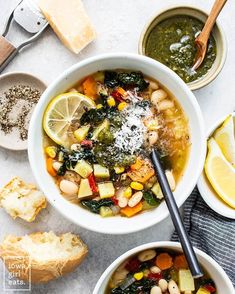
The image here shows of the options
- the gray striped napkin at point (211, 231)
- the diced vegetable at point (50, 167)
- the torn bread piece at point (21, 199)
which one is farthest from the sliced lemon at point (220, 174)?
the torn bread piece at point (21, 199)

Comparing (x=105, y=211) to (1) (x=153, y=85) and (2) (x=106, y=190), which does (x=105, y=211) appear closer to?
(2) (x=106, y=190)

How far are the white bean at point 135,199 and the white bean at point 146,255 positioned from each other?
323 mm

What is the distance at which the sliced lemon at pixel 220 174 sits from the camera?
286cm

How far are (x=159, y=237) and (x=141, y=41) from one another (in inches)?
39.8

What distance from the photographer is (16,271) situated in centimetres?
296

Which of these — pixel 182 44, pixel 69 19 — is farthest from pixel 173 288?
pixel 69 19

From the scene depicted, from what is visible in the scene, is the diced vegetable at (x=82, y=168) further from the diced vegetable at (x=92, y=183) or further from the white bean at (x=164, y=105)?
the white bean at (x=164, y=105)

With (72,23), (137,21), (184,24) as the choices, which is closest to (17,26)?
(72,23)

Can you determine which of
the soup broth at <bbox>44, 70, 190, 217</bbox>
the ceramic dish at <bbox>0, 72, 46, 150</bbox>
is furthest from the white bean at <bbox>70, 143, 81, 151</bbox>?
the ceramic dish at <bbox>0, 72, 46, 150</bbox>

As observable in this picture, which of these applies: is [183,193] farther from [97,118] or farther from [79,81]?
[79,81]

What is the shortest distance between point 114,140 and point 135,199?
280mm

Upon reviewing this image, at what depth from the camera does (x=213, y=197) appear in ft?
9.57

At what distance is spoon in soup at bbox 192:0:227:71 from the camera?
2.90 m

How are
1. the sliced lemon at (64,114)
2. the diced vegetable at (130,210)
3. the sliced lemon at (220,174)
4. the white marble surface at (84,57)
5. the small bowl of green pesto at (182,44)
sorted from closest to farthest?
the sliced lemon at (64,114) < the diced vegetable at (130,210) < the sliced lemon at (220,174) < the small bowl of green pesto at (182,44) < the white marble surface at (84,57)
